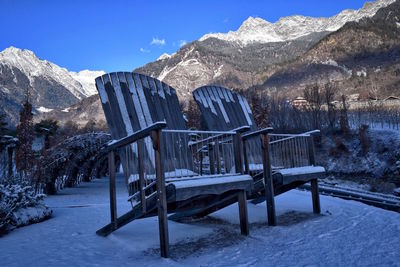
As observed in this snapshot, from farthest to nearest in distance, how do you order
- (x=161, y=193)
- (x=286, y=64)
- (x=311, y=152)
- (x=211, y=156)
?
1. (x=286, y=64)
2. (x=311, y=152)
3. (x=211, y=156)
4. (x=161, y=193)

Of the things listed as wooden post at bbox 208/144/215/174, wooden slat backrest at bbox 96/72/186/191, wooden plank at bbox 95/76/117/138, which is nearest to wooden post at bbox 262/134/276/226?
wooden post at bbox 208/144/215/174

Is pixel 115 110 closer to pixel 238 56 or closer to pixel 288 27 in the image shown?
pixel 238 56

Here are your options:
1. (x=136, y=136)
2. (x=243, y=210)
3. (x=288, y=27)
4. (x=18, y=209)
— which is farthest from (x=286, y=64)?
(x=136, y=136)

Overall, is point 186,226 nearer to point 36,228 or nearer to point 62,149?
point 36,228

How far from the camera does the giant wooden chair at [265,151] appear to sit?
457 centimetres

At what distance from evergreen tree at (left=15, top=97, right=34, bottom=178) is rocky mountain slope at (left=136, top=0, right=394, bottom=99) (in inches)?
2862

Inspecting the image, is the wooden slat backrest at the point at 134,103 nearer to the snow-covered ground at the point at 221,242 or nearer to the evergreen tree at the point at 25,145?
the snow-covered ground at the point at 221,242

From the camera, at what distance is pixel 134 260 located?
10.5 feet

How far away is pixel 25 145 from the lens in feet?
35.2

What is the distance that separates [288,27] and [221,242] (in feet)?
607

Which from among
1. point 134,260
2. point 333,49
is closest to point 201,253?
point 134,260

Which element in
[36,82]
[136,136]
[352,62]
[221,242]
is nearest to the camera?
[136,136]

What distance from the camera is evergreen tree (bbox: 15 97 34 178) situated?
10352mm

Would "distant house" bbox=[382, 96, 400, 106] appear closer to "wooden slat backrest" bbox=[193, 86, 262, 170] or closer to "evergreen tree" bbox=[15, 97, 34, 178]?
"wooden slat backrest" bbox=[193, 86, 262, 170]
